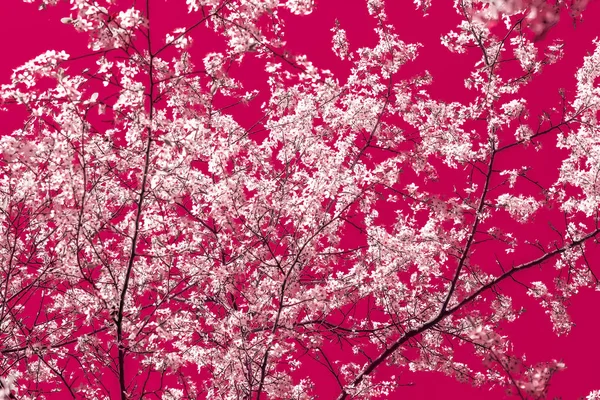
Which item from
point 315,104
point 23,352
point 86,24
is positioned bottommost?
point 23,352

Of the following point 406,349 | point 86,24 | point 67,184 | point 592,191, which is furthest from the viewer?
point 406,349

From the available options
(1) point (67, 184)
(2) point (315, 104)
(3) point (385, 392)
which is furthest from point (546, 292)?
(1) point (67, 184)

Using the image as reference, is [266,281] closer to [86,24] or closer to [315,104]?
[315,104]

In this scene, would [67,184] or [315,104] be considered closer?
[67,184]

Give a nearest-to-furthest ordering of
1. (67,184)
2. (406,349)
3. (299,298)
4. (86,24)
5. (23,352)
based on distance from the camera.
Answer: (86,24)
(67,184)
(299,298)
(23,352)
(406,349)

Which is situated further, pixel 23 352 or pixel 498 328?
pixel 498 328

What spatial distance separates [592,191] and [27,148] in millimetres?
5080

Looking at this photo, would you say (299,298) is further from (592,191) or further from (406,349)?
(592,191)

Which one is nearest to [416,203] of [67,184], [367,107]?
[367,107]

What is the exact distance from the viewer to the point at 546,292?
5949 mm

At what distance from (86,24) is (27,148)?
1072 millimetres

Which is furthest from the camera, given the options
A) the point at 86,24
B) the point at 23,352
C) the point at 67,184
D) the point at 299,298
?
the point at 23,352

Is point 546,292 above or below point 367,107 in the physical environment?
below

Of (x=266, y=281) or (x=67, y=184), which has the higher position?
(x=266, y=281)
